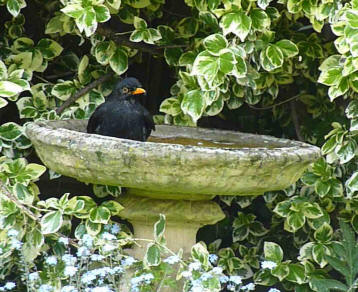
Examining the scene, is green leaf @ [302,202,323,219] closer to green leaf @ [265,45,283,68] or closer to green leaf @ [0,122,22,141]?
green leaf @ [265,45,283,68]

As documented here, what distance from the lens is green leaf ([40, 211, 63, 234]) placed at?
11.5ft

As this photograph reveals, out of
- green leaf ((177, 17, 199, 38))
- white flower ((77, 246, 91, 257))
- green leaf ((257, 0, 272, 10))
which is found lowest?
white flower ((77, 246, 91, 257))

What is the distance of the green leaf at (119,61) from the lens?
425 cm

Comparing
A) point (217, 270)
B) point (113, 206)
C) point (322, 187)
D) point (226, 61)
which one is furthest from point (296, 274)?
point (226, 61)

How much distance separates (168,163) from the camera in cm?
316

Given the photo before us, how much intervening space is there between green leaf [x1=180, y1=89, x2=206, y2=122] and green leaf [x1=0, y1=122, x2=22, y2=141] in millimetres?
866

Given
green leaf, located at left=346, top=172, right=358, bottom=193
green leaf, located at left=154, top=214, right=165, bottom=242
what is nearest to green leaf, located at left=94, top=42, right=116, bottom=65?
green leaf, located at left=154, top=214, right=165, bottom=242

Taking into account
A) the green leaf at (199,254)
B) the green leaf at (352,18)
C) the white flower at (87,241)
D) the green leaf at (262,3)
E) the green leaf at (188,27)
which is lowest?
the green leaf at (199,254)

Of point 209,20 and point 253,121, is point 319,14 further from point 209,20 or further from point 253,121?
point 253,121

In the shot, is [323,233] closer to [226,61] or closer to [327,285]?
[327,285]

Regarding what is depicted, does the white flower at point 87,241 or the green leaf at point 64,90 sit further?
the green leaf at point 64,90

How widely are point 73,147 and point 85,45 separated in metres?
2.02

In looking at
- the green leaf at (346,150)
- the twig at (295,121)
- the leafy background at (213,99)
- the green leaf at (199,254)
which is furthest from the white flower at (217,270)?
the twig at (295,121)

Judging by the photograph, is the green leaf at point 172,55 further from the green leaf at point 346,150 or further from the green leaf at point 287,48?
the green leaf at point 346,150
